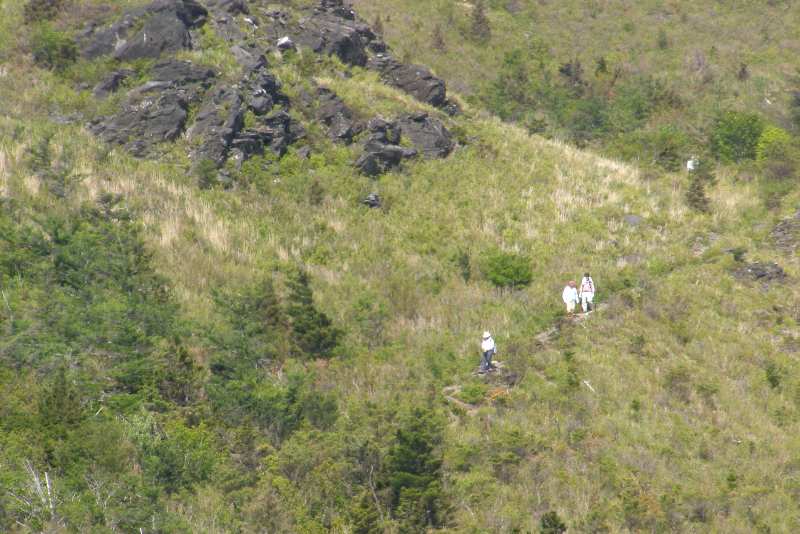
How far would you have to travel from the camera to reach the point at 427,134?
25.3 meters

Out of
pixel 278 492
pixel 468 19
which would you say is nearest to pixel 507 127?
pixel 468 19

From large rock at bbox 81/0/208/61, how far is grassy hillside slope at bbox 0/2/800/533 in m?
2.71

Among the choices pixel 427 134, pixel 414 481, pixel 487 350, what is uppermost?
pixel 414 481

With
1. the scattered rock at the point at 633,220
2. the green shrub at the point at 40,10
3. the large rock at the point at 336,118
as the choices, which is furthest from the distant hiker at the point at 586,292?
the green shrub at the point at 40,10

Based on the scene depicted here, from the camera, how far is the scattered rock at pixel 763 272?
1877cm

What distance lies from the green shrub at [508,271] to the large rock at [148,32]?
43.7 ft

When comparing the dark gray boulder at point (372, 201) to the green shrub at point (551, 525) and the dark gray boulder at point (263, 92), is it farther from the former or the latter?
the green shrub at point (551, 525)

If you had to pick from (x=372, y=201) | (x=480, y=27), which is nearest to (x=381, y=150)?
(x=372, y=201)

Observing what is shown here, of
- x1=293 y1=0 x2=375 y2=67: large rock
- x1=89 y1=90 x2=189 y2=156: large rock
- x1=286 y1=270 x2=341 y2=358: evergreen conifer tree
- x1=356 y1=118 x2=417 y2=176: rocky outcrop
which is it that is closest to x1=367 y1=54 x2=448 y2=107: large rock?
x1=293 y1=0 x2=375 y2=67: large rock

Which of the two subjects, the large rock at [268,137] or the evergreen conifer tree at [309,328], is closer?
the evergreen conifer tree at [309,328]

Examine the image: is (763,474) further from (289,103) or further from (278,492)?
(289,103)

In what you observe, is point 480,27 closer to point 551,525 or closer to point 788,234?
point 788,234

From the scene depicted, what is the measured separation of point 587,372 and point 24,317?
9.12 meters

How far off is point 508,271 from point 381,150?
6.96 metres
